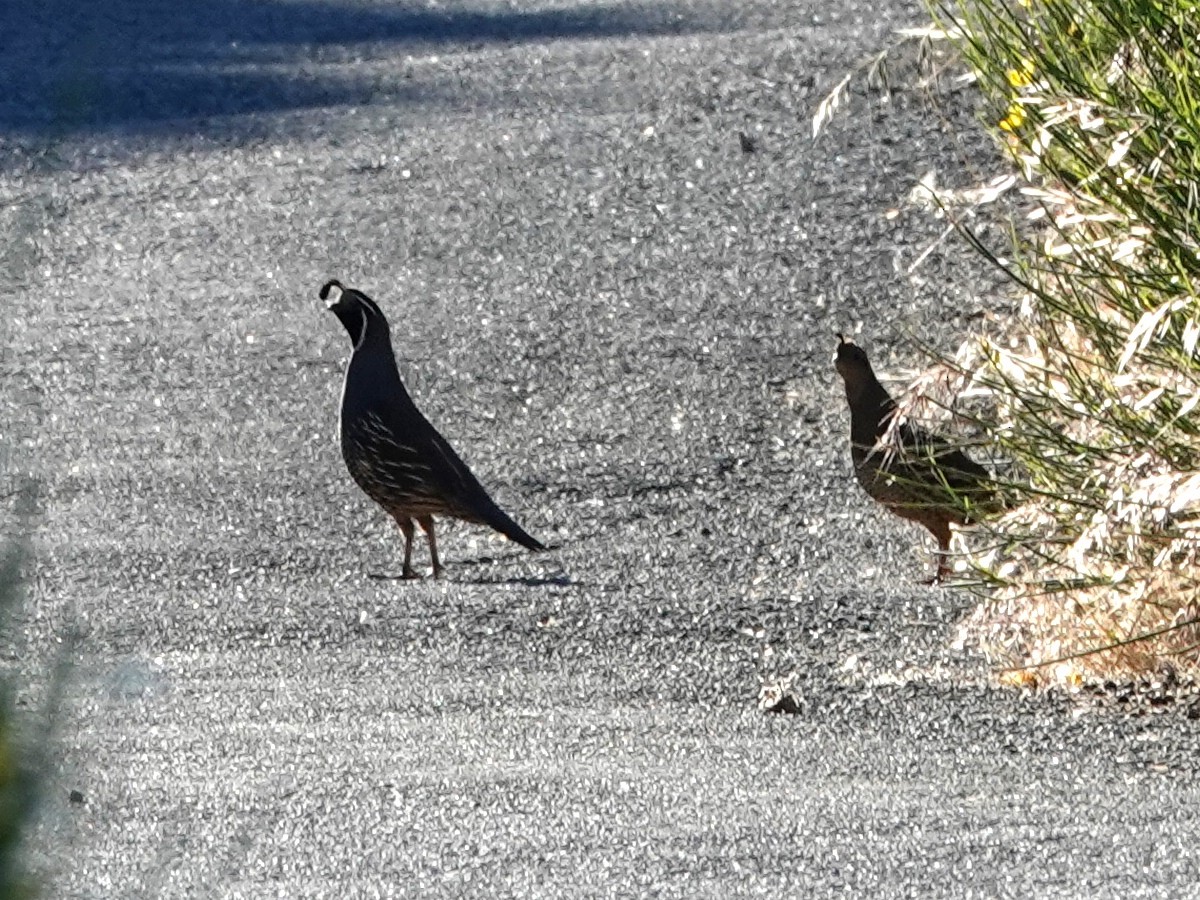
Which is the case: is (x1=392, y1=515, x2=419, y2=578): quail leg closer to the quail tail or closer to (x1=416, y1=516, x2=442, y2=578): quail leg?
(x1=416, y1=516, x2=442, y2=578): quail leg

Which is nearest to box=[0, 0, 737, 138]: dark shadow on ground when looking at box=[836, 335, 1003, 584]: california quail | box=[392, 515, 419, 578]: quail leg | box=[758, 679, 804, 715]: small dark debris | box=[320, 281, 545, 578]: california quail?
box=[320, 281, 545, 578]: california quail

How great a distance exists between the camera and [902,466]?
28.3 ft

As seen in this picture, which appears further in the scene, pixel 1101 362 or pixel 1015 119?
pixel 1101 362

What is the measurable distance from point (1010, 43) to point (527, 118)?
932 cm

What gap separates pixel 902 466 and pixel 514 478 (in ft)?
9.26

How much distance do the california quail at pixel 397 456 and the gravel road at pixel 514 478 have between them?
27 centimetres

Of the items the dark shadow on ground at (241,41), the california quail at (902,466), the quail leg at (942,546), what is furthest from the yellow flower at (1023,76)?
the dark shadow on ground at (241,41)

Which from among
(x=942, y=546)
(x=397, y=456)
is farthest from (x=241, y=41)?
(x=942, y=546)

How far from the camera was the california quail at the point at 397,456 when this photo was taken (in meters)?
9.23

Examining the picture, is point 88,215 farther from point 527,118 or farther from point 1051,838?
point 1051,838

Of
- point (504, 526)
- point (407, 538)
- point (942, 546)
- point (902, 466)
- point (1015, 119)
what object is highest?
point (1015, 119)

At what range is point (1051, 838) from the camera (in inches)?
223

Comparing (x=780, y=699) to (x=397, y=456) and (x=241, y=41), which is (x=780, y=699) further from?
(x=241, y=41)

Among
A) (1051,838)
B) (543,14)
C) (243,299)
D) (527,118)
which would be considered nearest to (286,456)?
(243,299)
